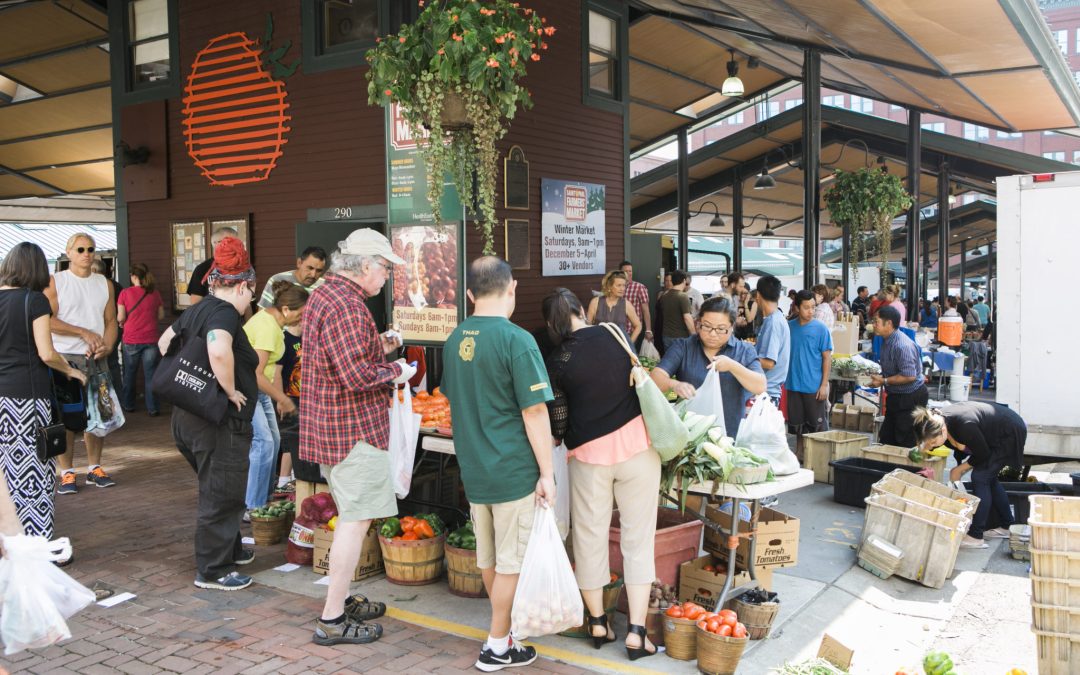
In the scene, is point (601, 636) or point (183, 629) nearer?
point (601, 636)

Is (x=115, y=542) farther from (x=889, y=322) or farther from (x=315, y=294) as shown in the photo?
(x=889, y=322)

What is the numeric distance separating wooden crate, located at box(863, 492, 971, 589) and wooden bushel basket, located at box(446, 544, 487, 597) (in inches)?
109

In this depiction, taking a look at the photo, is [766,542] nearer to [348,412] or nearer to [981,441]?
[981,441]

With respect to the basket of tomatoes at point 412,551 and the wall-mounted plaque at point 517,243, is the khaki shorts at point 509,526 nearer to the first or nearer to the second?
the basket of tomatoes at point 412,551

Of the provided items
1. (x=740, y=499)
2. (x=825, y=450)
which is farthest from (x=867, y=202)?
(x=740, y=499)

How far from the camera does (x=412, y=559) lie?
532cm

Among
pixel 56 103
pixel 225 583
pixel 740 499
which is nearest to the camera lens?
pixel 740 499

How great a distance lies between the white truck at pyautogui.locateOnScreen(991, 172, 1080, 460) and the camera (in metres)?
8.24

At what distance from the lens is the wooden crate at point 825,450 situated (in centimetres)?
822

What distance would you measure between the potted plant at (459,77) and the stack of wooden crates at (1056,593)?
438 centimetres

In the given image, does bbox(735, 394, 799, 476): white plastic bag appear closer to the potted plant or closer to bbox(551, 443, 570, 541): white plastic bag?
bbox(551, 443, 570, 541): white plastic bag

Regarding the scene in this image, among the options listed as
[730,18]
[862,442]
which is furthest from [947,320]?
[862,442]

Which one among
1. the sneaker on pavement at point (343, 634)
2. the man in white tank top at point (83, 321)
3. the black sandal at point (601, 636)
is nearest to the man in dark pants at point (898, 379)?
the black sandal at point (601, 636)

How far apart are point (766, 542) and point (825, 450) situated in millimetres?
3490
